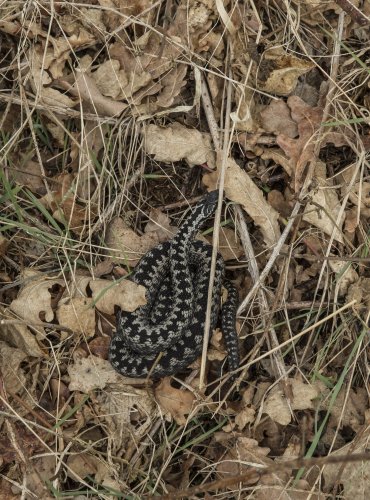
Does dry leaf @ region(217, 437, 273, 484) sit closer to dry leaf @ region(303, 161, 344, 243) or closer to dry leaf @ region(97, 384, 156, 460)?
dry leaf @ region(97, 384, 156, 460)

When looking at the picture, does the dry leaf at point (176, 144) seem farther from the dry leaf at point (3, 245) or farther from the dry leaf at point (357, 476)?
the dry leaf at point (357, 476)

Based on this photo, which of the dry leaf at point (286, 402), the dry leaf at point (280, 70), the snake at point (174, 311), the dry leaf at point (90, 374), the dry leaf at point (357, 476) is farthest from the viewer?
the dry leaf at point (280, 70)

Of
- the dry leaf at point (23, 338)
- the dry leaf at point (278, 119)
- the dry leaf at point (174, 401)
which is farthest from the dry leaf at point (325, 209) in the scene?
the dry leaf at point (23, 338)

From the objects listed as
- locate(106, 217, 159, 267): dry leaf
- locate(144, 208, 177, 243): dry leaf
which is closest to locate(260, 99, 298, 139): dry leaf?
locate(144, 208, 177, 243): dry leaf

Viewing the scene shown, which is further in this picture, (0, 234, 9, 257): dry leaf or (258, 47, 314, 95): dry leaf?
(258, 47, 314, 95): dry leaf

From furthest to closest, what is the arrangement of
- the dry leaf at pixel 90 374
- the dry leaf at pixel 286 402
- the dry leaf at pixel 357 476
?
the dry leaf at pixel 90 374
the dry leaf at pixel 286 402
the dry leaf at pixel 357 476

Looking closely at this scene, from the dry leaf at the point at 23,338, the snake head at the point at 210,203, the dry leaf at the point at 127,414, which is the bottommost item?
the dry leaf at the point at 127,414

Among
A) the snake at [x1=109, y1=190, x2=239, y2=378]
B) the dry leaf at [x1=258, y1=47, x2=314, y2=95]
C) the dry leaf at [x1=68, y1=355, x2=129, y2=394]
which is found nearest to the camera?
the dry leaf at [x1=68, y1=355, x2=129, y2=394]
